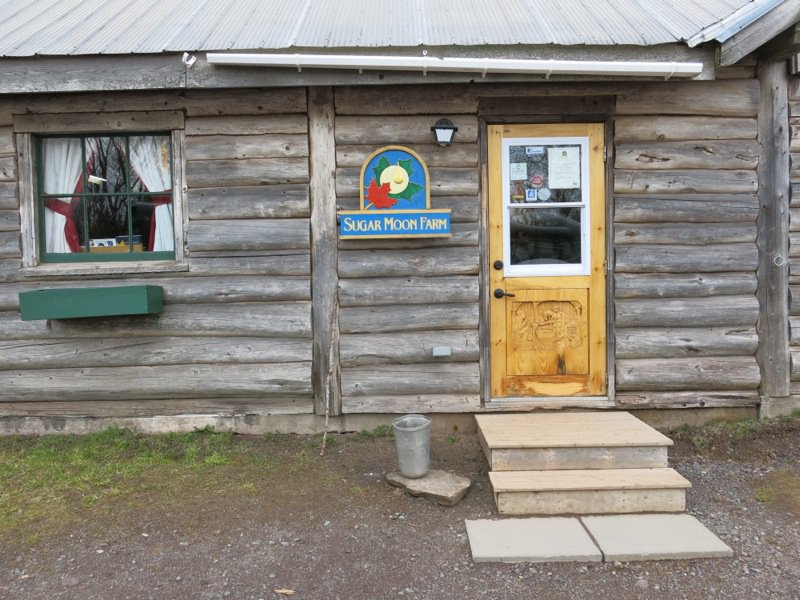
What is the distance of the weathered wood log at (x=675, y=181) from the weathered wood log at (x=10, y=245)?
197 inches

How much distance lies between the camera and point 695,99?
480 cm

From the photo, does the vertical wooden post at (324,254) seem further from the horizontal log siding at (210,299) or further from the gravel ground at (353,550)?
the gravel ground at (353,550)

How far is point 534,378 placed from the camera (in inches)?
193

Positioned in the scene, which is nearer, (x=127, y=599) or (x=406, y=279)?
(x=127, y=599)

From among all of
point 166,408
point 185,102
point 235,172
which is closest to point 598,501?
point 166,408

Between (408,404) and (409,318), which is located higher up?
(409,318)

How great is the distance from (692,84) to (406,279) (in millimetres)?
2849

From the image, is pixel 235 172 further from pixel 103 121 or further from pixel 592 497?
pixel 592 497

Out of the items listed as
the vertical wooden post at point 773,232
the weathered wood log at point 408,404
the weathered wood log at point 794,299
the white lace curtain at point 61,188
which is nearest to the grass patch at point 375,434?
the weathered wood log at point 408,404

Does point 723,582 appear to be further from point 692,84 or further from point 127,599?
point 692,84

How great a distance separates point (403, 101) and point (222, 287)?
7.03ft

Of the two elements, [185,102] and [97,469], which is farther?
[185,102]

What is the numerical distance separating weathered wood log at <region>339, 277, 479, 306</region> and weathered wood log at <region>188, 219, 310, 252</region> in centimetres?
55

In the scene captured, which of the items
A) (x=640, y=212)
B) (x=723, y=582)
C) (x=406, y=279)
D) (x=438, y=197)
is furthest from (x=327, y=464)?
(x=640, y=212)
